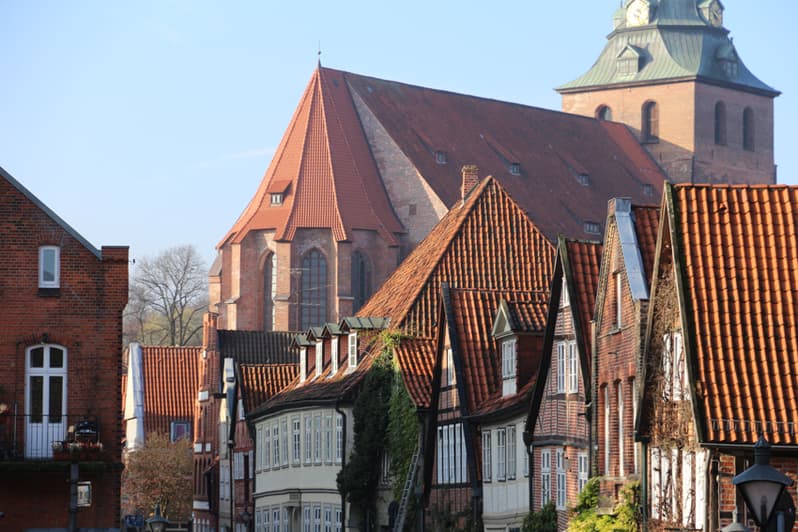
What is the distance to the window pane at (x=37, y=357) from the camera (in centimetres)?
3350

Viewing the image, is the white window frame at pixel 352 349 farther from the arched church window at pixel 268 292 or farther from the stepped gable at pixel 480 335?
the arched church window at pixel 268 292

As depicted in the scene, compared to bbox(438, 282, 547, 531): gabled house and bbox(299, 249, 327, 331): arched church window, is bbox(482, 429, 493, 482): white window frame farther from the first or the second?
bbox(299, 249, 327, 331): arched church window

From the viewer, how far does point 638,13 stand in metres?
105

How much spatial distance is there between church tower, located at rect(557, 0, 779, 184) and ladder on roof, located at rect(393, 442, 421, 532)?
2697 inches

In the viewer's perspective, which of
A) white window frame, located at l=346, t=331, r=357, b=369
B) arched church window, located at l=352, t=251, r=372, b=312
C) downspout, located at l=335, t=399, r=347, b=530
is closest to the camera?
downspout, located at l=335, t=399, r=347, b=530

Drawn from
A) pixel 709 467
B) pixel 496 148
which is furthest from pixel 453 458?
pixel 496 148

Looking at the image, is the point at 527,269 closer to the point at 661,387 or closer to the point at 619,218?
the point at 619,218

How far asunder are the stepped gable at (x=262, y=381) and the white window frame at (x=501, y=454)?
21.8m

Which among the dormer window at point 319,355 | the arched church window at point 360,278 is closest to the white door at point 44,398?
the dormer window at point 319,355

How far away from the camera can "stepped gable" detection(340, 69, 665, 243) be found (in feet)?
295

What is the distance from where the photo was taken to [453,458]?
1356 inches

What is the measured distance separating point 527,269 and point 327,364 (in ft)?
26.0

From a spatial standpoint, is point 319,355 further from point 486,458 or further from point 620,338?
point 620,338

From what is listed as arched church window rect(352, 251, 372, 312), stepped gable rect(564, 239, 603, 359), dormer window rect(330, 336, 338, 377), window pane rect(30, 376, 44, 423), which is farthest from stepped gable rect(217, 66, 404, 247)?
stepped gable rect(564, 239, 603, 359)
